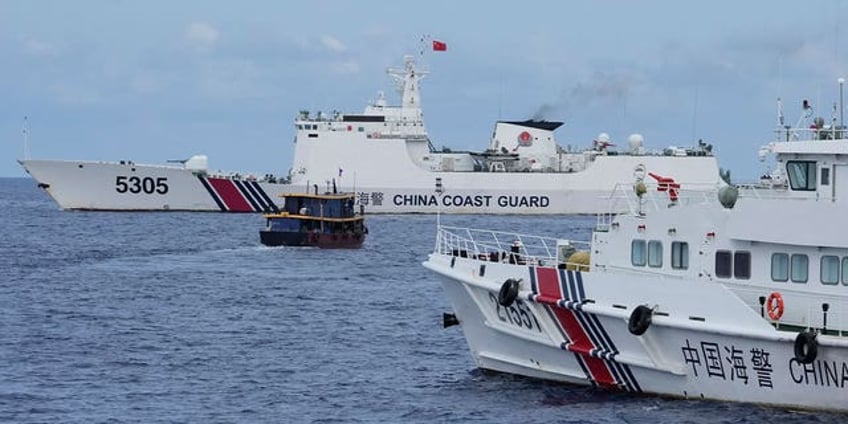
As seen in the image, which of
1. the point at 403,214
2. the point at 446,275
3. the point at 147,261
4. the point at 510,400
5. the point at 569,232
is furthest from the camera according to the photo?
the point at 403,214

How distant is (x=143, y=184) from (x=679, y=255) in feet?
195

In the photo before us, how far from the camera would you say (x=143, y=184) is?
79688 millimetres

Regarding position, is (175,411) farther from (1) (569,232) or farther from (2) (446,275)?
(1) (569,232)

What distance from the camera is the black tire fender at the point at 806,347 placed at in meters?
20.3

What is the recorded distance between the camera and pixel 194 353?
2923 centimetres

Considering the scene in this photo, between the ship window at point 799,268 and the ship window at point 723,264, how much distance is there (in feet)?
3.10

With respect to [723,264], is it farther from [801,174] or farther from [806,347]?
[806,347]

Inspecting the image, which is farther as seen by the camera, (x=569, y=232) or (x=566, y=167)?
(x=566, y=167)

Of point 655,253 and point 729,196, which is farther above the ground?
point 729,196

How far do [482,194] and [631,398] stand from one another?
57691 mm

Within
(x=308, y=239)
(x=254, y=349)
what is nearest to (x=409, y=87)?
(x=308, y=239)

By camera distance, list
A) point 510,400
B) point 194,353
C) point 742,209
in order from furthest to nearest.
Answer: point 194,353 < point 510,400 < point 742,209

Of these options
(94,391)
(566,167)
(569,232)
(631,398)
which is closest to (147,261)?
(569,232)

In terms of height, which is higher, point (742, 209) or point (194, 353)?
point (742, 209)
